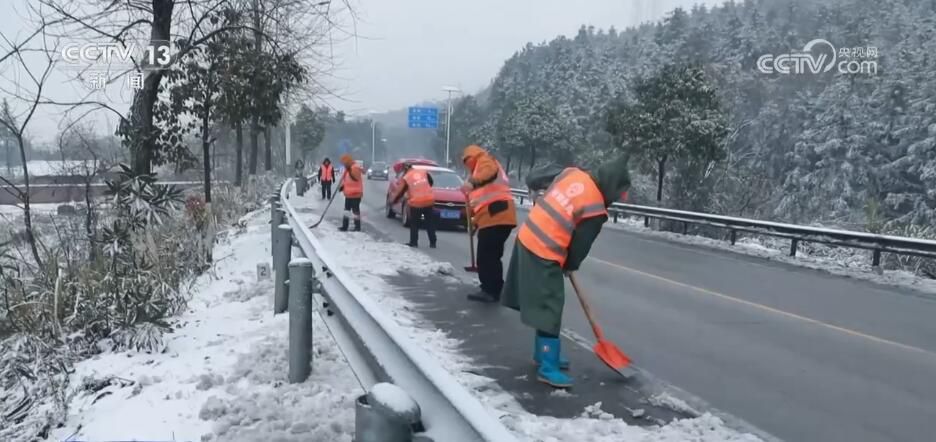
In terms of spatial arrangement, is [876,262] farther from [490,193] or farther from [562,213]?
[562,213]

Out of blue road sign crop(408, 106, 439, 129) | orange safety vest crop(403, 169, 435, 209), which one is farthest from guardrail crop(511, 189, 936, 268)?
blue road sign crop(408, 106, 439, 129)

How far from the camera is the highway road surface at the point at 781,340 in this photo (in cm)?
513

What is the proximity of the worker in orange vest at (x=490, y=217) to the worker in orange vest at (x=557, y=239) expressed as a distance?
9.79ft

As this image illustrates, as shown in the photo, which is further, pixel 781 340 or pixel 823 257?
pixel 823 257

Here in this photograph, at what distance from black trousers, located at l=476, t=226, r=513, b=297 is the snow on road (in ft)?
8.39

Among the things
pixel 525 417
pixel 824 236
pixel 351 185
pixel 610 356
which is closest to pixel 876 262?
pixel 824 236

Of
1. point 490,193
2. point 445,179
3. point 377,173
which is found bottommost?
point 377,173

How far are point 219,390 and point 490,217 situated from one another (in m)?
4.39

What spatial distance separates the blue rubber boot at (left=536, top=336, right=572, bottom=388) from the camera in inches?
212

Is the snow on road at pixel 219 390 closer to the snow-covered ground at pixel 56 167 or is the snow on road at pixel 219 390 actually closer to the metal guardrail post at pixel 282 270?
the metal guardrail post at pixel 282 270

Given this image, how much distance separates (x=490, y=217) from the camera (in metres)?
8.48

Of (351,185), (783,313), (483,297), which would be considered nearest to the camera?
(483,297)

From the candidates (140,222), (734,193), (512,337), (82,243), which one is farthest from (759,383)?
(734,193)

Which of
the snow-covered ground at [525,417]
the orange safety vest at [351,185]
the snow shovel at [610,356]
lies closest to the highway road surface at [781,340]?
the snow shovel at [610,356]
